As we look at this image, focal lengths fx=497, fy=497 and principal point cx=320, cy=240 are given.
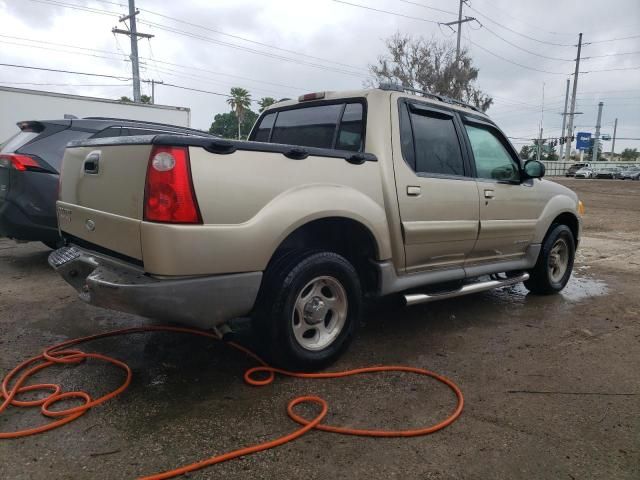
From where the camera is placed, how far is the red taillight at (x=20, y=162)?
5.30 meters

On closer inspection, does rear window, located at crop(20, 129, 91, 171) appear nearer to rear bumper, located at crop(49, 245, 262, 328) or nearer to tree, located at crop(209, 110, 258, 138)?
rear bumper, located at crop(49, 245, 262, 328)

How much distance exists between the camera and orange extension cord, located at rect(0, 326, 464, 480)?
244 centimetres

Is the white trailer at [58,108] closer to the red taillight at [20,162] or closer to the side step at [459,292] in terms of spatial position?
the red taillight at [20,162]

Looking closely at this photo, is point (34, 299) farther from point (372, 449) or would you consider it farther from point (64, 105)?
point (64, 105)

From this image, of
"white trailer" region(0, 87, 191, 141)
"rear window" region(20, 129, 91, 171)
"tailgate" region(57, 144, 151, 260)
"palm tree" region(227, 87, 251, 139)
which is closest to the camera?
"tailgate" region(57, 144, 151, 260)

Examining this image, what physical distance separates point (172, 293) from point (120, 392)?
80cm

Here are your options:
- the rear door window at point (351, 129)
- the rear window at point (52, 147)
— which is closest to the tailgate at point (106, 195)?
the rear door window at point (351, 129)

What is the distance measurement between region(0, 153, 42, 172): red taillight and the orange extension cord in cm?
250

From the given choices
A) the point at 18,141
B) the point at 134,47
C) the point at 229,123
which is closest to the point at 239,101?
the point at 229,123

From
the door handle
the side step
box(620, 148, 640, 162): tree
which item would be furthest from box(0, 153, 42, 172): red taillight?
box(620, 148, 640, 162): tree

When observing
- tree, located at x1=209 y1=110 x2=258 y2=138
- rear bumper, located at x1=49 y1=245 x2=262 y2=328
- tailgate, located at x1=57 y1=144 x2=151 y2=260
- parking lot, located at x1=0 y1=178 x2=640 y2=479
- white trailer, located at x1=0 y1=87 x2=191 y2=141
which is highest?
tree, located at x1=209 y1=110 x2=258 y2=138

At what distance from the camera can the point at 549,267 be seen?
5453mm

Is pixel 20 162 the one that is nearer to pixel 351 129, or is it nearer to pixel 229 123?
pixel 351 129

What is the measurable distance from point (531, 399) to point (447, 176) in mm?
1806
